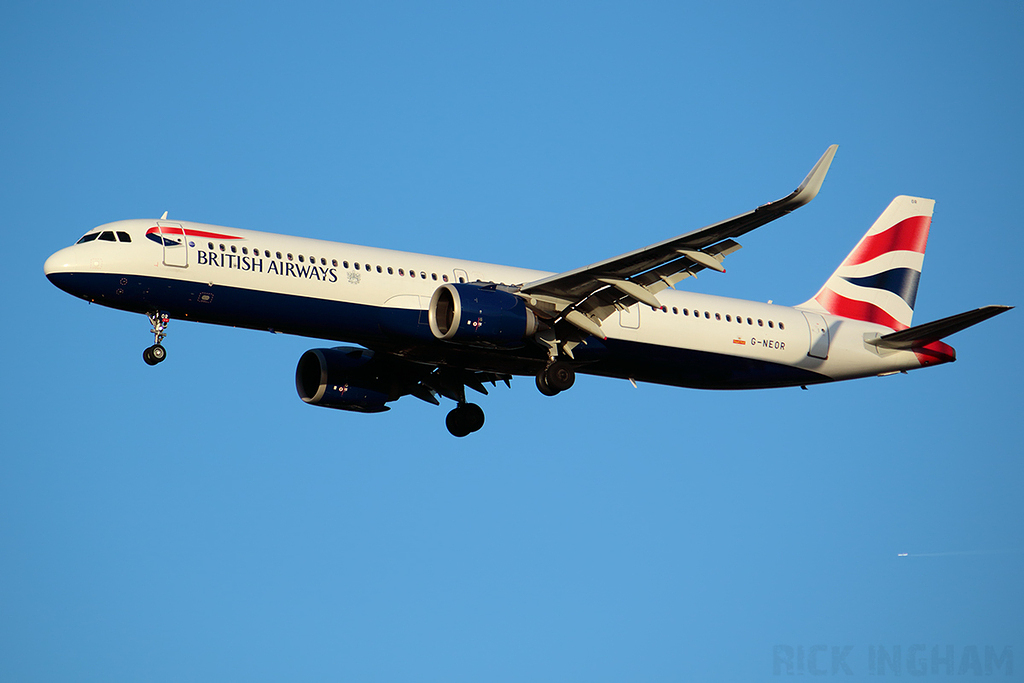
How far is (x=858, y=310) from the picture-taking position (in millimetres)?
40719

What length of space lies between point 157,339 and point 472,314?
8.34m

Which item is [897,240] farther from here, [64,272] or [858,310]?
[64,272]

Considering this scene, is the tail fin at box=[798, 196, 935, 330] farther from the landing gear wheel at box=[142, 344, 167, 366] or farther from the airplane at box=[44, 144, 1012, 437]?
the landing gear wheel at box=[142, 344, 167, 366]

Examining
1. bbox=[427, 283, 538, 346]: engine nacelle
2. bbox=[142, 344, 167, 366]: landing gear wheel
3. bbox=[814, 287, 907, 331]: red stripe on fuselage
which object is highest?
bbox=[814, 287, 907, 331]: red stripe on fuselage

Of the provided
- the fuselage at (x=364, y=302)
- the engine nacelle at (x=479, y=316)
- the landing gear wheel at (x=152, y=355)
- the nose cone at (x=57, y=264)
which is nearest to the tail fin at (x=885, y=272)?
the fuselage at (x=364, y=302)

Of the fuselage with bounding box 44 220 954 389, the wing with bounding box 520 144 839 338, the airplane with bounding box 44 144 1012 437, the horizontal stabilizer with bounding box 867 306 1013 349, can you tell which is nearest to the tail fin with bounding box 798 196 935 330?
the airplane with bounding box 44 144 1012 437

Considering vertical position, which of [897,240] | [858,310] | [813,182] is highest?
[897,240]

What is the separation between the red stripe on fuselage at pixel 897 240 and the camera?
42.2 metres

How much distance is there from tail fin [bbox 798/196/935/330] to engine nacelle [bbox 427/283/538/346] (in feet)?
39.5

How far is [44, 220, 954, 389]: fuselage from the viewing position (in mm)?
32156

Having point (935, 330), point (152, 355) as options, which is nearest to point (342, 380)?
point (152, 355)

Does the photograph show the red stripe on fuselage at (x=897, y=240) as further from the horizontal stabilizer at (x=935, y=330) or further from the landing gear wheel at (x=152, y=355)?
the landing gear wheel at (x=152, y=355)

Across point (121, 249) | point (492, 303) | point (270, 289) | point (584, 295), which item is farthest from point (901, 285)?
point (121, 249)

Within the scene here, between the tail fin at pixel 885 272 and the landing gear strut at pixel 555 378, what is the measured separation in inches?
395
